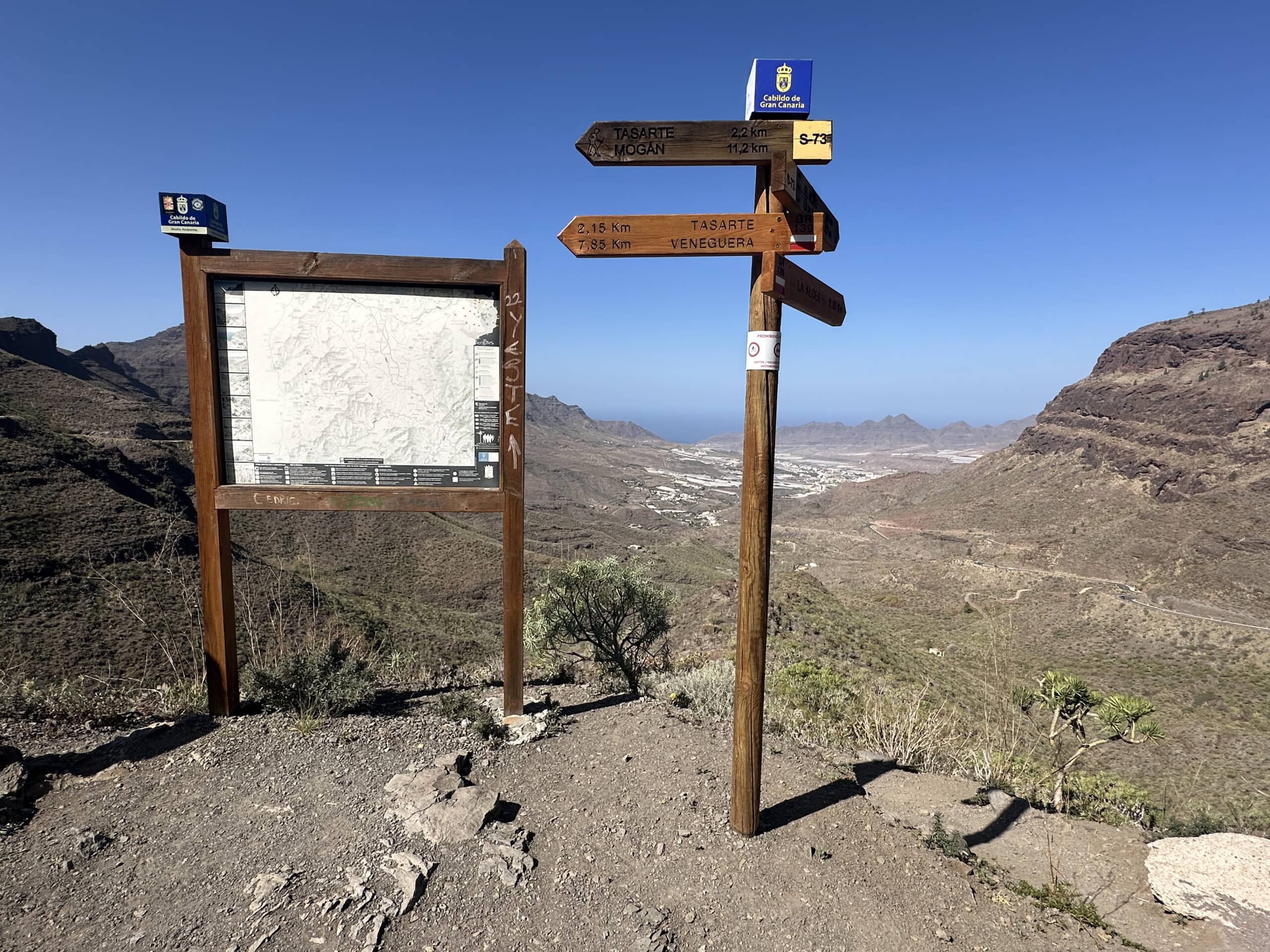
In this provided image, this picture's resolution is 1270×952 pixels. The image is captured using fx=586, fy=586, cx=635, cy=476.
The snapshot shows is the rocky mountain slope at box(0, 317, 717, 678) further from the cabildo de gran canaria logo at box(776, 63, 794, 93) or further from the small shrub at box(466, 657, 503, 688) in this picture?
the cabildo de gran canaria logo at box(776, 63, 794, 93)

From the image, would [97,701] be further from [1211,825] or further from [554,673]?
[1211,825]

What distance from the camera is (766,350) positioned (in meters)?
3.17

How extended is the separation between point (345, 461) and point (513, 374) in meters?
1.45

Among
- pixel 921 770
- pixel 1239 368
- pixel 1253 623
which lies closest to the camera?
pixel 921 770

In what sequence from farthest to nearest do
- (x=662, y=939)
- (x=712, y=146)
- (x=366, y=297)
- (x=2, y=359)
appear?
(x=2, y=359) < (x=366, y=297) < (x=712, y=146) < (x=662, y=939)

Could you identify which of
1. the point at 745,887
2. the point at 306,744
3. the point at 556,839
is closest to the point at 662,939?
the point at 745,887

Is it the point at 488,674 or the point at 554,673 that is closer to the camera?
the point at 488,674

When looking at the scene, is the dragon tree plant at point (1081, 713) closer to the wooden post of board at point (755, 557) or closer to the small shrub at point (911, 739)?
the small shrub at point (911, 739)

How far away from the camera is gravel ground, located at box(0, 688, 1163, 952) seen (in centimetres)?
274

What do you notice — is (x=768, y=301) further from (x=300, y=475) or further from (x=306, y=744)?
(x=306, y=744)

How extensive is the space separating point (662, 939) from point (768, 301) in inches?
127

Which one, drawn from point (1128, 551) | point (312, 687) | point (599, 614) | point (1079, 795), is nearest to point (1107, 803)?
point (1079, 795)

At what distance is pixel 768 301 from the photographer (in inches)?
124

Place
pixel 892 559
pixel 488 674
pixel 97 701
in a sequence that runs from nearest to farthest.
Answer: pixel 97 701 → pixel 488 674 → pixel 892 559
